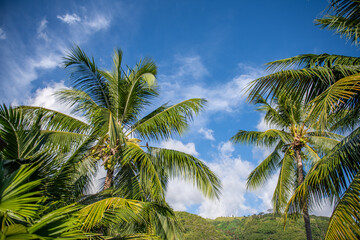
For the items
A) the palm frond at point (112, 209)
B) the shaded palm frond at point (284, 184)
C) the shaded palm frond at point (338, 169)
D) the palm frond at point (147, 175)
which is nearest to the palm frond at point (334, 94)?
the shaded palm frond at point (338, 169)

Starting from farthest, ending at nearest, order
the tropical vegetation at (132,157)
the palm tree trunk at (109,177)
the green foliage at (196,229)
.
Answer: the green foliage at (196,229), the palm tree trunk at (109,177), the tropical vegetation at (132,157)

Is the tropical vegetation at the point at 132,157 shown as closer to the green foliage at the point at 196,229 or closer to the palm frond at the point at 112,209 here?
the palm frond at the point at 112,209

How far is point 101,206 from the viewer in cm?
390

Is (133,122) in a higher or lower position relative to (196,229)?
lower

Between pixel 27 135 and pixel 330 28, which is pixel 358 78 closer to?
pixel 330 28

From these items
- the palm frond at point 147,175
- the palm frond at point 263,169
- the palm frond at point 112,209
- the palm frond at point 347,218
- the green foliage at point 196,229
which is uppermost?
the green foliage at point 196,229

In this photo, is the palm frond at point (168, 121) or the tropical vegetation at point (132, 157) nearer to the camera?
the tropical vegetation at point (132, 157)

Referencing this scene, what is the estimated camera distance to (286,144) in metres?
11.1

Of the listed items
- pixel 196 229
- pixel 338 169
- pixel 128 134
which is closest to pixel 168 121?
pixel 128 134

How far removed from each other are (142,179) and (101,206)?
6.60ft

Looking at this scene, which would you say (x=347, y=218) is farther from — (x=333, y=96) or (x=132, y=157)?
(x=132, y=157)

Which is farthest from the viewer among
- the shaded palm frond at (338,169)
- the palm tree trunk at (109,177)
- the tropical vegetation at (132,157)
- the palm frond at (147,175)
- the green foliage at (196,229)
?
the green foliage at (196,229)

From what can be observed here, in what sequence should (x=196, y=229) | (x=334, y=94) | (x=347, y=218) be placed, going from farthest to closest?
(x=196, y=229) → (x=334, y=94) → (x=347, y=218)

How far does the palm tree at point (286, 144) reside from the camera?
1001 cm
